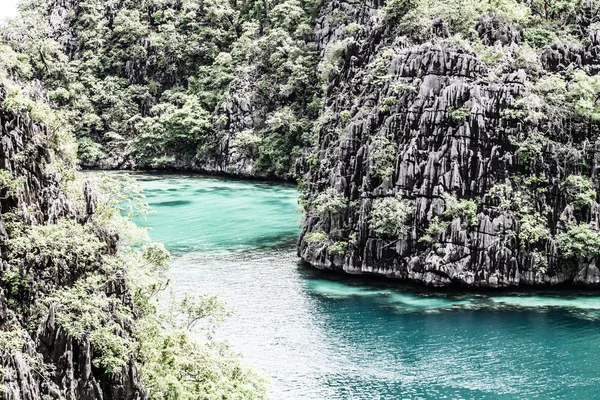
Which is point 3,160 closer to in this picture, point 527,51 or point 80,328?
point 80,328

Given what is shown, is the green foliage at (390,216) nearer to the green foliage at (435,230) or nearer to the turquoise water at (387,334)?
the green foliage at (435,230)

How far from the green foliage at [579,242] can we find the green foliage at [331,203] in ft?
40.9

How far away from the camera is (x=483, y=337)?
31391 mm

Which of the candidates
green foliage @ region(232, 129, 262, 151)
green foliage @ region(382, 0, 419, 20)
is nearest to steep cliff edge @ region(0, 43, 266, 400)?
green foliage @ region(382, 0, 419, 20)

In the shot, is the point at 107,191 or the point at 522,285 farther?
the point at 522,285

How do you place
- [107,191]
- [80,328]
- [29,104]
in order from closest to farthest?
[80,328] < [29,104] < [107,191]

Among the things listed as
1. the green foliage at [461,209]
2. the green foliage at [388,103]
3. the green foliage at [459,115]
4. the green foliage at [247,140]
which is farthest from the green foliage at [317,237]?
the green foliage at [247,140]

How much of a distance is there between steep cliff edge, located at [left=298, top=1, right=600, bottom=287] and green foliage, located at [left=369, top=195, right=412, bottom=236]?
0.08m

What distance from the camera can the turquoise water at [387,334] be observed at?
26.8 metres

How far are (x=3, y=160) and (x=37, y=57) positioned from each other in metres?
80.1

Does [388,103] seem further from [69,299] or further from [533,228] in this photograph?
[69,299]

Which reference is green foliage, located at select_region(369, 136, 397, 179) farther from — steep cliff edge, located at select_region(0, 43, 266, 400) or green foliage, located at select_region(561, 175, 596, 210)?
steep cliff edge, located at select_region(0, 43, 266, 400)

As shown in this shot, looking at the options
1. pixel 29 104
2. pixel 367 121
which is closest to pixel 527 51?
pixel 367 121

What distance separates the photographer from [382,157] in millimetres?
40750
